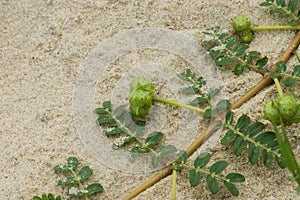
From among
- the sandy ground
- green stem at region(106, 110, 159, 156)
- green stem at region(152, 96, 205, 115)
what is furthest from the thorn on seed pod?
green stem at region(106, 110, 159, 156)

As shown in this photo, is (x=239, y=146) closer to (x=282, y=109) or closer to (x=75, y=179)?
(x=282, y=109)

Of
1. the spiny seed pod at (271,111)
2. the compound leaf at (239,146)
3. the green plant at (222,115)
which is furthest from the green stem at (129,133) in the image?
the spiny seed pod at (271,111)

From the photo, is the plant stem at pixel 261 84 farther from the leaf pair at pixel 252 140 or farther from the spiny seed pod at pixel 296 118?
the spiny seed pod at pixel 296 118

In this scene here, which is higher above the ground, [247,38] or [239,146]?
[247,38]

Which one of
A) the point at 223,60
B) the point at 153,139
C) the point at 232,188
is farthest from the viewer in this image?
the point at 223,60

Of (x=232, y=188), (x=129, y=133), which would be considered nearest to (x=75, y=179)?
(x=129, y=133)
